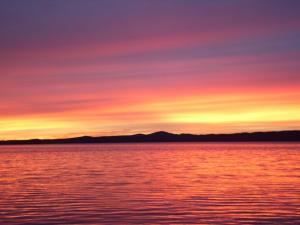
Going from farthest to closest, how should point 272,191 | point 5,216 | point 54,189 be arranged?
point 54,189, point 272,191, point 5,216

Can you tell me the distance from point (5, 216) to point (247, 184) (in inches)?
799

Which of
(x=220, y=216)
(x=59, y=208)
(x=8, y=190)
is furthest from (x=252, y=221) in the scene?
(x=8, y=190)

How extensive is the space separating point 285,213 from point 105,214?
9.03m

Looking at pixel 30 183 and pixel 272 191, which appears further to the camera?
pixel 30 183

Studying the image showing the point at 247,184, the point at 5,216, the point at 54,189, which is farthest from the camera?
the point at 247,184

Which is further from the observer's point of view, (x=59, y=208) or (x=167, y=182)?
(x=167, y=182)

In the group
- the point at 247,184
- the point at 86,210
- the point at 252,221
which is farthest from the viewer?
the point at 247,184

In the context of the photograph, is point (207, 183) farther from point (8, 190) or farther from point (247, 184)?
point (8, 190)

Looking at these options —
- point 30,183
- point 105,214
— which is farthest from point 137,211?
point 30,183

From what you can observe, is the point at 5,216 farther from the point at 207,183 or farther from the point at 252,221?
the point at 207,183

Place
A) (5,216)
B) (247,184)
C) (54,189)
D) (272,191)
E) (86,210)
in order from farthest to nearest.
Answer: (247,184), (54,189), (272,191), (86,210), (5,216)

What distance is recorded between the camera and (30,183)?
40781 mm

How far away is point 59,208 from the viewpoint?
26.8 m

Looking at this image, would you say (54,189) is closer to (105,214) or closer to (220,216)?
(105,214)
